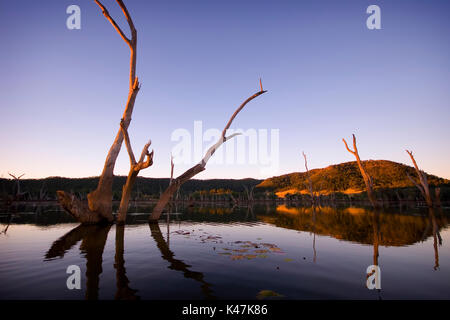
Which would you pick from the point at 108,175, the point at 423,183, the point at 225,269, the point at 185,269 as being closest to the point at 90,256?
the point at 185,269

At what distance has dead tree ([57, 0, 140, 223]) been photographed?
49.0 feet

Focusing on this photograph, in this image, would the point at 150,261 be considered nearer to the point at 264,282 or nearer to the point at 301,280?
the point at 264,282

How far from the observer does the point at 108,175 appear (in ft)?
50.5

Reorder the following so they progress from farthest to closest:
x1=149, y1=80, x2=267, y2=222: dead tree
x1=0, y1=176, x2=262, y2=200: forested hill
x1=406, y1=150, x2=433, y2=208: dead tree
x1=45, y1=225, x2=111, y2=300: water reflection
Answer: x1=0, y1=176, x2=262, y2=200: forested hill, x1=406, y1=150, x2=433, y2=208: dead tree, x1=149, y1=80, x2=267, y2=222: dead tree, x1=45, y1=225, x2=111, y2=300: water reflection

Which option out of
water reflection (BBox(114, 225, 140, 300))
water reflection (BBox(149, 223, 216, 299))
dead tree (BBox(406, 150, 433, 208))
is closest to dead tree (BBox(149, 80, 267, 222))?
water reflection (BBox(149, 223, 216, 299))

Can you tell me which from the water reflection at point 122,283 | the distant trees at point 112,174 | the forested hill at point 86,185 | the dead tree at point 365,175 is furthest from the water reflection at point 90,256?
the forested hill at point 86,185

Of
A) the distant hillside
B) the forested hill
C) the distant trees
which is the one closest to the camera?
the distant trees

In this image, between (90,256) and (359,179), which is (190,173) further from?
(359,179)

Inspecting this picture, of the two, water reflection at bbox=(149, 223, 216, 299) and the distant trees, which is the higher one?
the distant trees

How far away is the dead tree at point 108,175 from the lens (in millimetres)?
14922

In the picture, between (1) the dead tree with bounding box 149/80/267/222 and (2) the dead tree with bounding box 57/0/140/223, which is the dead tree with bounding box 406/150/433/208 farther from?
(2) the dead tree with bounding box 57/0/140/223

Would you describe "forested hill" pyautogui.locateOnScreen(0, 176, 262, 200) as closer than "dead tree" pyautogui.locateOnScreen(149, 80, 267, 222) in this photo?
No
